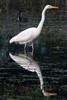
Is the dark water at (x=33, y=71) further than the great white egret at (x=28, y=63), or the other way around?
the great white egret at (x=28, y=63)

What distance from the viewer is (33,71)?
10500mm

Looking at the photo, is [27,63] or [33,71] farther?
[27,63]

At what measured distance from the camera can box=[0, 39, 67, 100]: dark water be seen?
27.9 feet

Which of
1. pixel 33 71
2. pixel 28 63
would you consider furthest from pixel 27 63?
pixel 33 71

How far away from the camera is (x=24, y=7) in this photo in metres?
28.9

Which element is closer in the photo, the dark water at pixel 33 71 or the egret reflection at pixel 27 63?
the dark water at pixel 33 71

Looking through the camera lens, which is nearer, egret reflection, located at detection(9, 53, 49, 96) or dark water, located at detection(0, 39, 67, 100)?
dark water, located at detection(0, 39, 67, 100)

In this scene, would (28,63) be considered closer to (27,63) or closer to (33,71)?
(27,63)

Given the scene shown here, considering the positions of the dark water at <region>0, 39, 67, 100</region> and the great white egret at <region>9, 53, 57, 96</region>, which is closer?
the dark water at <region>0, 39, 67, 100</region>

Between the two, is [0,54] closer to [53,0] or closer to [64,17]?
[64,17]

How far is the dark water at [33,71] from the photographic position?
8508 mm

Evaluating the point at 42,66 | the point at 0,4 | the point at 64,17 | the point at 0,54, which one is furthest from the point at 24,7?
the point at 42,66

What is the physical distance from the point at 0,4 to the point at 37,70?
1753cm

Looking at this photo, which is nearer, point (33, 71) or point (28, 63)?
point (33, 71)
